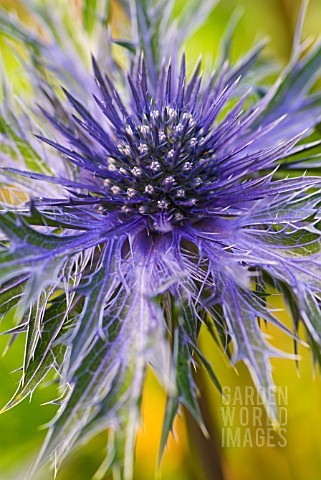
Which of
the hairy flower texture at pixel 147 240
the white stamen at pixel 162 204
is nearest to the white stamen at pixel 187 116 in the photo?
the hairy flower texture at pixel 147 240

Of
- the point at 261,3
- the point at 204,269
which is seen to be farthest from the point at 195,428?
the point at 261,3

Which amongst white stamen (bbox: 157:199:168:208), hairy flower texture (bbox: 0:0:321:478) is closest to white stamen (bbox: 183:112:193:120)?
hairy flower texture (bbox: 0:0:321:478)

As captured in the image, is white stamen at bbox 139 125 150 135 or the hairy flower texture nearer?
the hairy flower texture

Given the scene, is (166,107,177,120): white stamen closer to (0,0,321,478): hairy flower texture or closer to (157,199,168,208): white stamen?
(0,0,321,478): hairy flower texture

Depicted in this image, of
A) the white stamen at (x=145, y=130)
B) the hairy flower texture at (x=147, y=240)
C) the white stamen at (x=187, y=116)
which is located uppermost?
the white stamen at (x=187, y=116)

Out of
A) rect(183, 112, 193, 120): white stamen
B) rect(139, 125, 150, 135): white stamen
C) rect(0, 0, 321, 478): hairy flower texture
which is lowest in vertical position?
rect(0, 0, 321, 478): hairy flower texture

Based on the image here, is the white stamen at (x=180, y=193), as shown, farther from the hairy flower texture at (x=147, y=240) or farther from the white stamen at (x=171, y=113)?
the white stamen at (x=171, y=113)

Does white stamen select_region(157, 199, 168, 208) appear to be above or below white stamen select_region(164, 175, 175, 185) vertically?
below

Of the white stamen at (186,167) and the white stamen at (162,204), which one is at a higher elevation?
the white stamen at (186,167)

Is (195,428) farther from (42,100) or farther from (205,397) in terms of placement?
(42,100)
